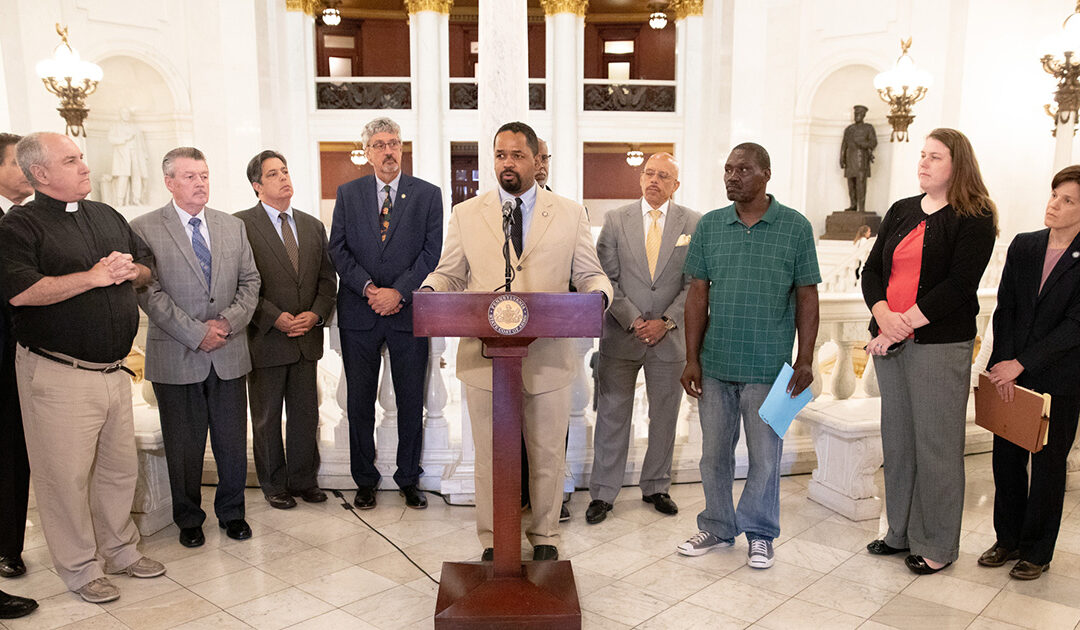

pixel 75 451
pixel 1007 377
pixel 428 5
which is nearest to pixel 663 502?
pixel 1007 377

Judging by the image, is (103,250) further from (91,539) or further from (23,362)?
(91,539)

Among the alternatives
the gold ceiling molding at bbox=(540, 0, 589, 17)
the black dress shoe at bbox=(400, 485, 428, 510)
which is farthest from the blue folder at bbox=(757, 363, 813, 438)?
the gold ceiling molding at bbox=(540, 0, 589, 17)

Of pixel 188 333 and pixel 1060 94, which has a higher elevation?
pixel 1060 94

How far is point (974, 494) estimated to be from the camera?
4.40 meters

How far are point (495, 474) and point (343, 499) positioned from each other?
6.21 feet

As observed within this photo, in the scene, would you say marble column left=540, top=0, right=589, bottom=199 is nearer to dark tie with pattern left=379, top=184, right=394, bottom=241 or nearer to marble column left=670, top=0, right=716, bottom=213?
marble column left=670, top=0, right=716, bottom=213

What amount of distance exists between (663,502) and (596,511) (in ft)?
1.28

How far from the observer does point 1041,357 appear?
10.5ft

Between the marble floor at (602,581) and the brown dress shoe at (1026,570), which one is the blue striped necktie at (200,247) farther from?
the brown dress shoe at (1026,570)

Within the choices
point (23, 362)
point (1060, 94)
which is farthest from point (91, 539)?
point (1060, 94)

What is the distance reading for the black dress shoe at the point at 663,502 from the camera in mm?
4070

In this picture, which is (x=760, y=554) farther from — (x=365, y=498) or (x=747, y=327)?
(x=365, y=498)

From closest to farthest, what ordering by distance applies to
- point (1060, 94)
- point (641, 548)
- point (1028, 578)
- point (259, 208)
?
1. point (1028, 578)
2. point (641, 548)
3. point (259, 208)
4. point (1060, 94)

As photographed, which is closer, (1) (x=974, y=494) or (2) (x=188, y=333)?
(2) (x=188, y=333)
